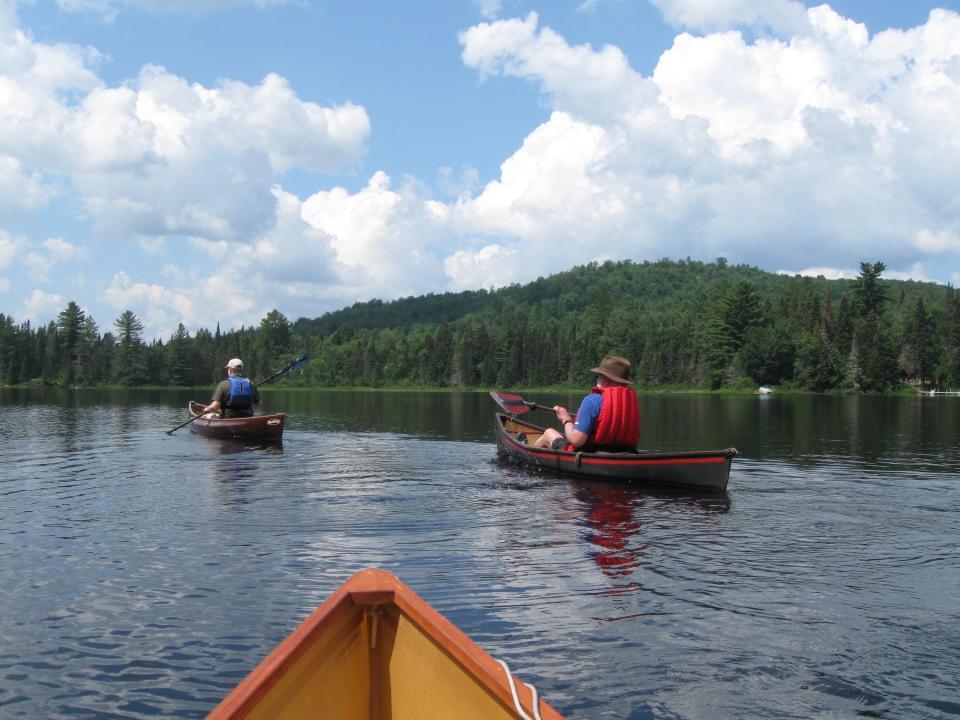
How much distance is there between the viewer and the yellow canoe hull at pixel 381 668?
13.1 feet

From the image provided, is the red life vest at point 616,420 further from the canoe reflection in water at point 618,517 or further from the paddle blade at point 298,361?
the paddle blade at point 298,361

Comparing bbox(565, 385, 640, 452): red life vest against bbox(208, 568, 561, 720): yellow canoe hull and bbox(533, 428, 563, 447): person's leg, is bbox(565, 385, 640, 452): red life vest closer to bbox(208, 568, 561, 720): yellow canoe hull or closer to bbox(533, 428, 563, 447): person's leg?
bbox(533, 428, 563, 447): person's leg

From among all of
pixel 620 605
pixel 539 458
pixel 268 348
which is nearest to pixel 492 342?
pixel 268 348

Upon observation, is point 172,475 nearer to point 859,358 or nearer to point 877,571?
point 877,571

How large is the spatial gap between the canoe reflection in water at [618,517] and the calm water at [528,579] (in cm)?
7

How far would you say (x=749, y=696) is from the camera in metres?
6.15

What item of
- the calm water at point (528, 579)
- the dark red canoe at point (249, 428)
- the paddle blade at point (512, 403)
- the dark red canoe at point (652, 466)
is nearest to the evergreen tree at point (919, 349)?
the paddle blade at point (512, 403)

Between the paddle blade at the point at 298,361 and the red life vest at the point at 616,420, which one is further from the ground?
the paddle blade at the point at 298,361

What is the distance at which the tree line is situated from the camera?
115 m

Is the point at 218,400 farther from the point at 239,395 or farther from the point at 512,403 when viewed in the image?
the point at 512,403

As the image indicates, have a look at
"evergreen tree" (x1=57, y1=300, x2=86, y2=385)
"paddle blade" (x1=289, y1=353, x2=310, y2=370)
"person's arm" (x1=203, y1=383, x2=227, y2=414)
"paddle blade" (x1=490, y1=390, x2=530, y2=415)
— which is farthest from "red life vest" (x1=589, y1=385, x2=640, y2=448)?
"evergreen tree" (x1=57, y1=300, x2=86, y2=385)

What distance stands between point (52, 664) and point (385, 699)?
3981 millimetres

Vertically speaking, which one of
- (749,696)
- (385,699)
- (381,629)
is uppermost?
(381,629)

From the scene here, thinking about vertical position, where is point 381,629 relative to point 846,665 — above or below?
above
